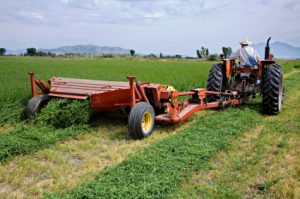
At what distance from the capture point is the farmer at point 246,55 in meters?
7.62

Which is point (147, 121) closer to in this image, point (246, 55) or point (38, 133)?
point (38, 133)

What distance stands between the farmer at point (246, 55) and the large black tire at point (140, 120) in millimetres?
3550

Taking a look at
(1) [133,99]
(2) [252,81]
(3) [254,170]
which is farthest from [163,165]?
(2) [252,81]

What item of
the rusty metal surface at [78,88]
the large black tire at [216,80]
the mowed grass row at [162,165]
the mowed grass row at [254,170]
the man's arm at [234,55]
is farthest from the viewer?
the man's arm at [234,55]

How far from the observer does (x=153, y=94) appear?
5.85 meters

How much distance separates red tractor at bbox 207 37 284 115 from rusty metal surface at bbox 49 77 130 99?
2.61 metres

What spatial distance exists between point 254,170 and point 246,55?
444 cm

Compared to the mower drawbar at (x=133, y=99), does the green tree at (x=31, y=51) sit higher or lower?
higher

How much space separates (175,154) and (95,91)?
2.27 metres

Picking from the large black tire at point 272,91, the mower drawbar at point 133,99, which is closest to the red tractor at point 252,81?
the large black tire at point 272,91

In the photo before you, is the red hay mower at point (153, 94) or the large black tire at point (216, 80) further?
the large black tire at point (216, 80)

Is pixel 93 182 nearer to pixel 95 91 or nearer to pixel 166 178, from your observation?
pixel 166 178

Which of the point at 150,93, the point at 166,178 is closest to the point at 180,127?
the point at 150,93

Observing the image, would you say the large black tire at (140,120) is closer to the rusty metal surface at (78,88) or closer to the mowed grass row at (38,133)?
the rusty metal surface at (78,88)
